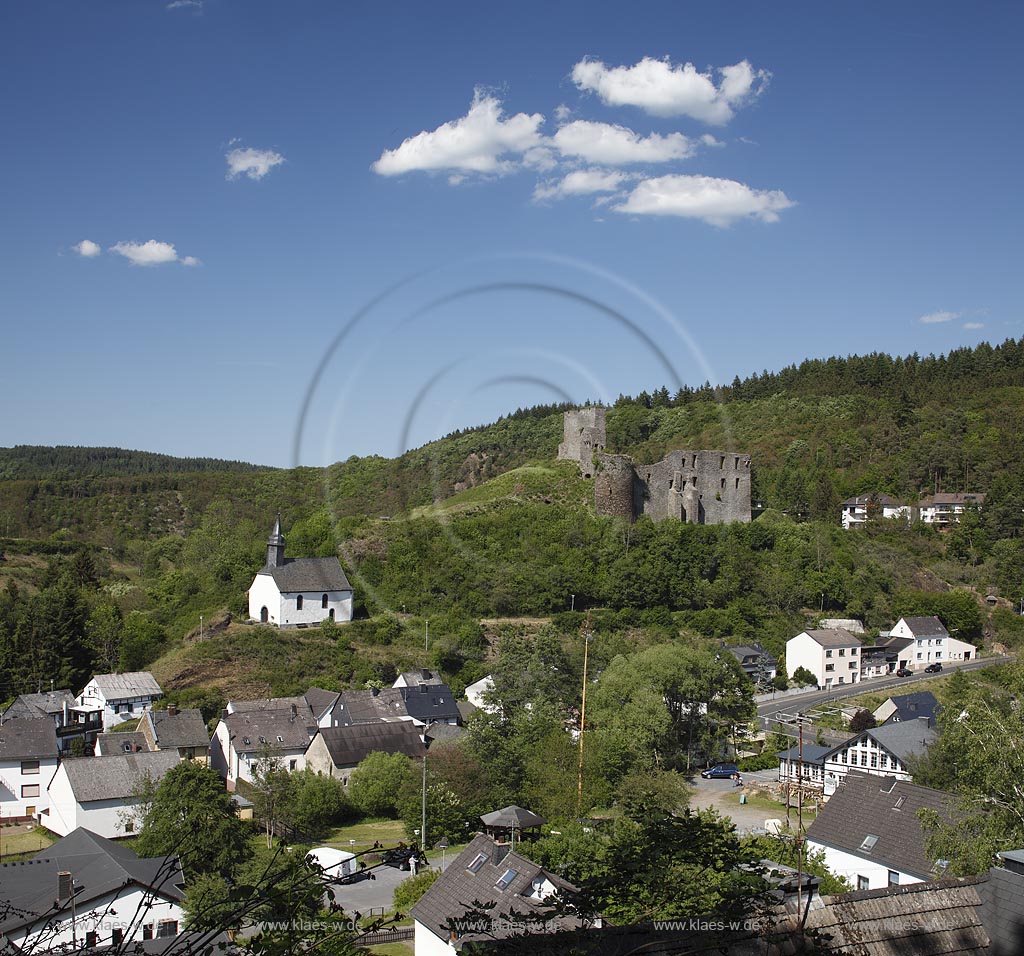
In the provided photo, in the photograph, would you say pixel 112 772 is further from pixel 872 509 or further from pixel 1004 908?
pixel 872 509

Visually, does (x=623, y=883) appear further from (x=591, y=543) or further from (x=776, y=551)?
(x=776, y=551)

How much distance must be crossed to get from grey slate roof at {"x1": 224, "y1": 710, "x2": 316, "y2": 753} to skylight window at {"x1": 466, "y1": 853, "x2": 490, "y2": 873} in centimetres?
1698

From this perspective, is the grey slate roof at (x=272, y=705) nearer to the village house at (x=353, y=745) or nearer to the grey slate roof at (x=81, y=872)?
the village house at (x=353, y=745)

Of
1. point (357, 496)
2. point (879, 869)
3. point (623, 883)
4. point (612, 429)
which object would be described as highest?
point (612, 429)

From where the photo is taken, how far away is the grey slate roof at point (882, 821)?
1988 centimetres

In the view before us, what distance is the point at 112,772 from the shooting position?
29141mm

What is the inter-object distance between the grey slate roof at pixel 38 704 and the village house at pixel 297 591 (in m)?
8.72

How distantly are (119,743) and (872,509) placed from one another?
5074 centimetres

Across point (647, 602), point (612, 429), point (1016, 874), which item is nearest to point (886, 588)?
point (647, 602)

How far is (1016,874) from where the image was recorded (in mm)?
7328

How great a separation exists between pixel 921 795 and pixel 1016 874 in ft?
49.6

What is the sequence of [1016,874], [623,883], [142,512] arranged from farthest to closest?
[142,512], [1016,874], [623,883]

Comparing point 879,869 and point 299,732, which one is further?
point 299,732

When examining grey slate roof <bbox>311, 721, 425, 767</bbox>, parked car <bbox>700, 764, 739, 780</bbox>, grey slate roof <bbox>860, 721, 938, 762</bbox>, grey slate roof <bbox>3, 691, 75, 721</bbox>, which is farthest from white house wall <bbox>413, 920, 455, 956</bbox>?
grey slate roof <bbox>3, 691, 75, 721</bbox>
